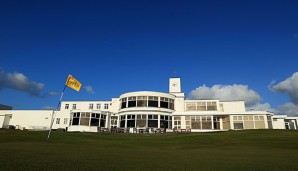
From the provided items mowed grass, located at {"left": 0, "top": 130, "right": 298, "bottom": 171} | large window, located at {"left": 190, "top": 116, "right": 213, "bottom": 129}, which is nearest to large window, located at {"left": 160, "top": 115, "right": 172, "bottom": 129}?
large window, located at {"left": 190, "top": 116, "right": 213, "bottom": 129}

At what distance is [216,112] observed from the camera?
49406 millimetres

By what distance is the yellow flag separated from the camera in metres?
30.5

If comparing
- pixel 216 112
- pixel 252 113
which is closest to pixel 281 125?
pixel 252 113

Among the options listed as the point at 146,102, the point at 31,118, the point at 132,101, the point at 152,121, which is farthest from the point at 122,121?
the point at 31,118

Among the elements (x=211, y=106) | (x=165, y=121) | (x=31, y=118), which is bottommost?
(x=165, y=121)

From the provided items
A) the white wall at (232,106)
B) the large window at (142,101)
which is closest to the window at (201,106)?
the white wall at (232,106)

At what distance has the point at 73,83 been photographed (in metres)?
31.2

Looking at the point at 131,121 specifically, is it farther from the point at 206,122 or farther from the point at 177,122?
the point at 206,122

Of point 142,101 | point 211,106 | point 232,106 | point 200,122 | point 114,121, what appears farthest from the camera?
point 232,106

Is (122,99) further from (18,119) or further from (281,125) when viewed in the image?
(281,125)

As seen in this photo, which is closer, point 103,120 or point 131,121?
point 131,121

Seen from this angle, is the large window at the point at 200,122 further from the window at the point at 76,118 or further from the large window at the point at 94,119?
the window at the point at 76,118

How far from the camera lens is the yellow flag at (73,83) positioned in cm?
3055

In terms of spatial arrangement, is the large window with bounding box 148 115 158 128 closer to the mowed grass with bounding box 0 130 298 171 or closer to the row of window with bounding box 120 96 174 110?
the row of window with bounding box 120 96 174 110
